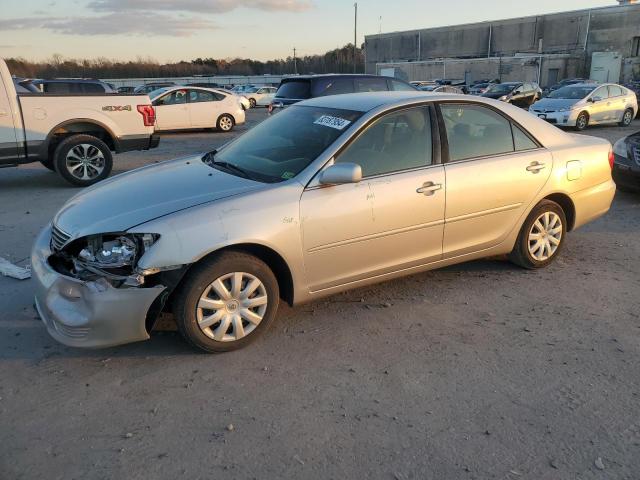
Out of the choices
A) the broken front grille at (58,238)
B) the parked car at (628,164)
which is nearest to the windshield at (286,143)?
the broken front grille at (58,238)

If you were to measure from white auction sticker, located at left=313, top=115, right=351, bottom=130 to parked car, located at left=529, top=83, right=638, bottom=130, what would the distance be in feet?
47.0

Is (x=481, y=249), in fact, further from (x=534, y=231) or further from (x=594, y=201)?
(x=594, y=201)

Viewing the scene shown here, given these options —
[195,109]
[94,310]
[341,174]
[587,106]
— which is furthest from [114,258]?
[587,106]

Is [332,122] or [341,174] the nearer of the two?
[341,174]

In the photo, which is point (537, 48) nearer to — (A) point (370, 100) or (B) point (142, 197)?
(A) point (370, 100)

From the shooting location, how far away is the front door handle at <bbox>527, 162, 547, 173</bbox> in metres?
4.59

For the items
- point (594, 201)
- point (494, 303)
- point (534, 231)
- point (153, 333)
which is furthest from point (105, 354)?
point (594, 201)

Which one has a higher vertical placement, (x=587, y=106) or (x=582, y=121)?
(x=587, y=106)

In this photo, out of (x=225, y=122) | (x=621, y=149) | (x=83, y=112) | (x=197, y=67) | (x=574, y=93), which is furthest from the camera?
(x=197, y=67)

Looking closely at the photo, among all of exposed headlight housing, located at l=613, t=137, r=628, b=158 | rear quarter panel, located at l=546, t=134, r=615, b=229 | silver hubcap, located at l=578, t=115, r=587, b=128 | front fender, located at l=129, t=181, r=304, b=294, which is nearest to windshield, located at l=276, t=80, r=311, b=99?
exposed headlight housing, located at l=613, t=137, r=628, b=158

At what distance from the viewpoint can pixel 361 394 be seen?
3.09 metres

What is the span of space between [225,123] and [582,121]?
37.2 feet

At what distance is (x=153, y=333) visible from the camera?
377 cm

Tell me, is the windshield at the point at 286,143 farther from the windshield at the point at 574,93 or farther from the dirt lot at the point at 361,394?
the windshield at the point at 574,93
